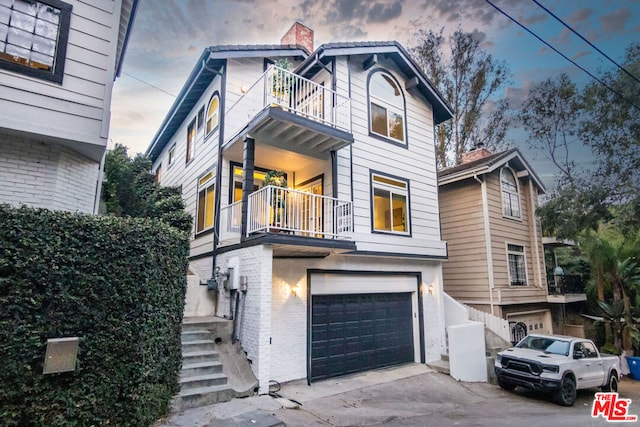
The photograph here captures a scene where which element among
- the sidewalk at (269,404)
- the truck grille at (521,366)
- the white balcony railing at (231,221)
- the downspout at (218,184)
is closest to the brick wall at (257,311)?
the sidewalk at (269,404)

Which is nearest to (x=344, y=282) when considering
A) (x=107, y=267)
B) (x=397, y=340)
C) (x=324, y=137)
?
(x=397, y=340)

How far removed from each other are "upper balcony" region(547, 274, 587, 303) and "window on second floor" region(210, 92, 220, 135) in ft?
48.8

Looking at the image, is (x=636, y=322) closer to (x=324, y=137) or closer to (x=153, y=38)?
→ (x=324, y=137)

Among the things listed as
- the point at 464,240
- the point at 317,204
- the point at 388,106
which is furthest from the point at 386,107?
the point at 464,240

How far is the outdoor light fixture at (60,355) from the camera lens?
14.0 ft

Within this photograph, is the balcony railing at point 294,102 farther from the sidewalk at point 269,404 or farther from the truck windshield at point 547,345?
the truck windshield at point 547,345

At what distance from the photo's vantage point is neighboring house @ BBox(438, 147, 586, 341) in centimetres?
1317

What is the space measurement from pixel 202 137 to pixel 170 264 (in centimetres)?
723

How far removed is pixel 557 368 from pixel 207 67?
1223 cm

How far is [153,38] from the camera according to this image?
12602mm

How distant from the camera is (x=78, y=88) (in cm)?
567

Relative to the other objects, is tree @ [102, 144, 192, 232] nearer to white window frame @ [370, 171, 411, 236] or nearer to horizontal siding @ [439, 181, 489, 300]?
white window frame @ [370, 171, 411, 236]

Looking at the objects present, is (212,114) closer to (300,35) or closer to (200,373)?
(300,35)

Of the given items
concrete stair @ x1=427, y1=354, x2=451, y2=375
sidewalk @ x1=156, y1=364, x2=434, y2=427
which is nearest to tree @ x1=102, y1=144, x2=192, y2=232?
sidewalk @ x1=156, y1=364, x2=434, y2=427
